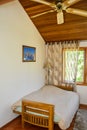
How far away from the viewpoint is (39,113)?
2746 millimetres

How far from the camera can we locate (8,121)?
314cm

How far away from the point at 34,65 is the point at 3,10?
178 cm

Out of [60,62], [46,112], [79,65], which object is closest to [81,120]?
[46,112]

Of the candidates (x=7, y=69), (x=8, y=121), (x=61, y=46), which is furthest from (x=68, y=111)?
(x=61, y=46)

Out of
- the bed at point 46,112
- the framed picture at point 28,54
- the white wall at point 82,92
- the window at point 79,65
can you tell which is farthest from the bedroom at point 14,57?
the white wall at point 82,92

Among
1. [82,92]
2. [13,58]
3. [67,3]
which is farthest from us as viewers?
[82,92]

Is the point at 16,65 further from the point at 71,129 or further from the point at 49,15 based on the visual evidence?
the point at 71,129

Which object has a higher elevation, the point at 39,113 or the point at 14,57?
the point at 14,57

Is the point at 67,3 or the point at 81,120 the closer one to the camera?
the point at 67,3

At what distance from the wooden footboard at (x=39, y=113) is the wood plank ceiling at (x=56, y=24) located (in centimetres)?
215

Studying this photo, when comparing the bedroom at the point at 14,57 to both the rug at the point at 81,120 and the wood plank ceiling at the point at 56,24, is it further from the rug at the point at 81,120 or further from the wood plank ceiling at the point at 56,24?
the rug at the point at 81,120

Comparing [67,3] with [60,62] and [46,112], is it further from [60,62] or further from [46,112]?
[60,62]

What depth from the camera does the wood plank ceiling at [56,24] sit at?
3386 millimetres

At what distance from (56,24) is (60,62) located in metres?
1.24
